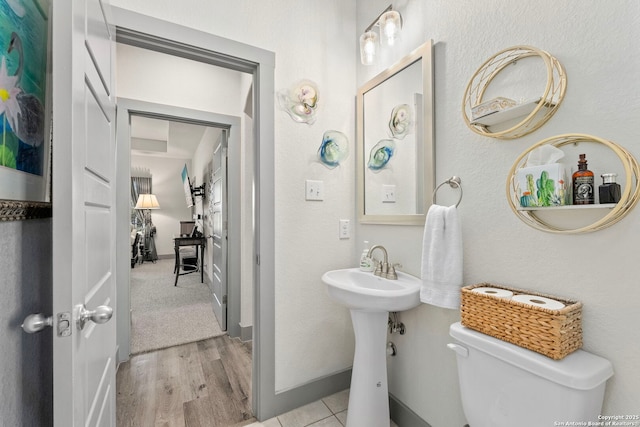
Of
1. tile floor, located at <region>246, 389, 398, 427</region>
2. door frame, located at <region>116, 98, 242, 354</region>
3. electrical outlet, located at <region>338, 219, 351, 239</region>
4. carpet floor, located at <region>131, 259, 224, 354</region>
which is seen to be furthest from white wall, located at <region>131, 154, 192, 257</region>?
tile floor, located at <region>246, 389, 398, 427</region>

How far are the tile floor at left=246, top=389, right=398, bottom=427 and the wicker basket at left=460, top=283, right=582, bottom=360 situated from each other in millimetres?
1020

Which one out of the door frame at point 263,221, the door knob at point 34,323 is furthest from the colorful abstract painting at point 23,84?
the door frame at point 263,221

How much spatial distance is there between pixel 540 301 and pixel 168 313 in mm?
3589

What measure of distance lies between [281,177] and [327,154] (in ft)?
1.14

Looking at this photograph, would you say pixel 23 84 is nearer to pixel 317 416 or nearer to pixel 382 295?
pixel 382 295

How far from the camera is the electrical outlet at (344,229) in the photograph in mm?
1864

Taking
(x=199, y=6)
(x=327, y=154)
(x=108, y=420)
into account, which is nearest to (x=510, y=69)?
(x=327, y=154)

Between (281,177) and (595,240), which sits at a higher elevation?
(281,177)

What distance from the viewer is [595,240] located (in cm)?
84

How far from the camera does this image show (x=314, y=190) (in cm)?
176

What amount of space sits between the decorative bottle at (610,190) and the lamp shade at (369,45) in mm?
1301

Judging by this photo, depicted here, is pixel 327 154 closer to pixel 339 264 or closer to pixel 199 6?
pixel 339 264

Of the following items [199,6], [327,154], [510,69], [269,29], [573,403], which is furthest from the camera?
[327,154]

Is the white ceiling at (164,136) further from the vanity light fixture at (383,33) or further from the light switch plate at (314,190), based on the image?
the vanity light fixture at (383,33)
